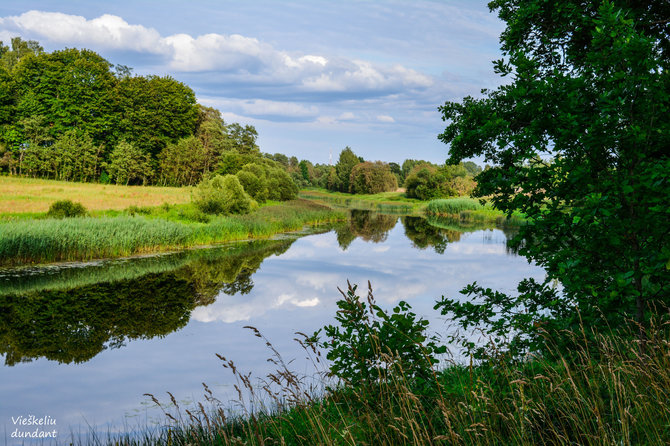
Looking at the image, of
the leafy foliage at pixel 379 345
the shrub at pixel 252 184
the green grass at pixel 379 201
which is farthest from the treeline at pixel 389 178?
the leafy foliage at pixel 379 345

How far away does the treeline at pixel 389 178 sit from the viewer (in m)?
70.9

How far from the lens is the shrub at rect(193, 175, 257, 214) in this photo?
103 ft

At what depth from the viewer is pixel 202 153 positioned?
6119cm

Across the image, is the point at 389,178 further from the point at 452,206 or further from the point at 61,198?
the point at 61,198

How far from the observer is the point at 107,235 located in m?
20.1

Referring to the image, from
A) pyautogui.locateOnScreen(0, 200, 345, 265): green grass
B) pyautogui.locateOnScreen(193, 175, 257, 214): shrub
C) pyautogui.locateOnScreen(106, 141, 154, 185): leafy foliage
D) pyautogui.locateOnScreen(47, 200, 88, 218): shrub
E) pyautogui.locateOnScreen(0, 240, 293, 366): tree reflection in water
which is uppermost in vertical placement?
pyautogui.locateOnScreen(106, 141, 154, 185): leafy foliage

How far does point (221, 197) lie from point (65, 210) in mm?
10000

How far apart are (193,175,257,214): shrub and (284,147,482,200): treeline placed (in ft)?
105

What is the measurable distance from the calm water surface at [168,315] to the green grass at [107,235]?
1.24 meters

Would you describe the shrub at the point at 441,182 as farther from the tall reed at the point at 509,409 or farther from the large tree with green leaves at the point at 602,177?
the tall reed at the point at 509,409

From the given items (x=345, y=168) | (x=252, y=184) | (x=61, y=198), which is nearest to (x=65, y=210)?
(x=61, y=198)

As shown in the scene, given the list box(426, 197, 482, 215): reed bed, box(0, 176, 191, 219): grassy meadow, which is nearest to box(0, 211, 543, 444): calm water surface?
box(0, 176, 191, 219): grassy meadow

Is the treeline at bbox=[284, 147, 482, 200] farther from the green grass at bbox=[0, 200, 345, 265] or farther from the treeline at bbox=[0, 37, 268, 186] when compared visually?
the green grass at bbox=[0, 200, 345, 265]

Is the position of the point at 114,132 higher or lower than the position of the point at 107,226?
higher
